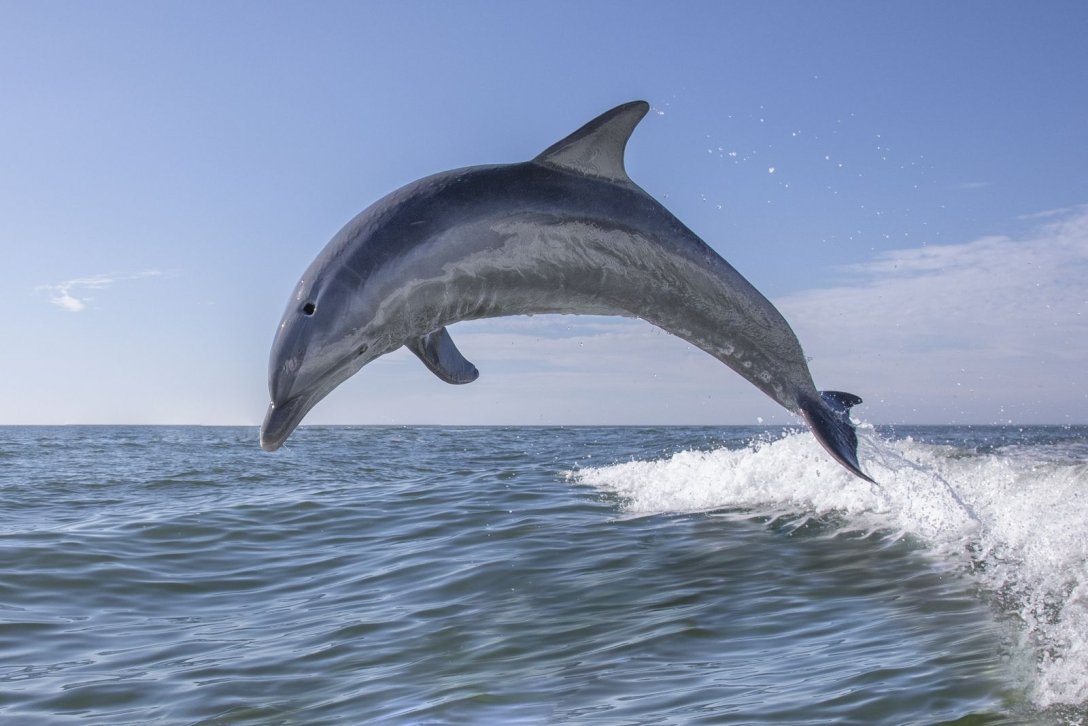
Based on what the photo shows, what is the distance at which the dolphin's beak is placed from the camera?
286cm

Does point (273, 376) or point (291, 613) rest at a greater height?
point (273, 376)

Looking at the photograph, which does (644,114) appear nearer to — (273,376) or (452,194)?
(452,194)

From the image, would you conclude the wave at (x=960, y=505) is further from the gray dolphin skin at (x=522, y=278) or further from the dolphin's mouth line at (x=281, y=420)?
the dolphin's mouth line at (x=281, y=420)

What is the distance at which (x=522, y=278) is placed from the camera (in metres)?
3.37

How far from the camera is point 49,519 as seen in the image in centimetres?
1409

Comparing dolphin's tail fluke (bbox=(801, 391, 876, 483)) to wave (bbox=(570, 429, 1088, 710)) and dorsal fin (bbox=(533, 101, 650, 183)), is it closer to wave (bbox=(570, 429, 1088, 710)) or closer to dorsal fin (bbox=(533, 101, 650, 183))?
dorsal fin (bbox=(533, 101, 650, 183))

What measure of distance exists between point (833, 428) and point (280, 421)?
8.05 ft

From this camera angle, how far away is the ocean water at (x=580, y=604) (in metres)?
5.46

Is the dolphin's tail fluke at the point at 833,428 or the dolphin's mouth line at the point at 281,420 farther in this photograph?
the dolphin's tail fluke at the point at 833,428

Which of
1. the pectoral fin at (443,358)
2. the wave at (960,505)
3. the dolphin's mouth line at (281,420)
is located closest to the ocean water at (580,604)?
the wave at (960,505)

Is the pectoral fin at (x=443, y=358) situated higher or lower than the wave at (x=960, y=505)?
higher

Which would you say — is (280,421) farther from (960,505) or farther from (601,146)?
(960,505)

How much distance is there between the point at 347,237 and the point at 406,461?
77.7ft

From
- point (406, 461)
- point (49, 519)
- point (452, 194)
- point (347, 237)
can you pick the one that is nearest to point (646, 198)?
point (452, 194)
